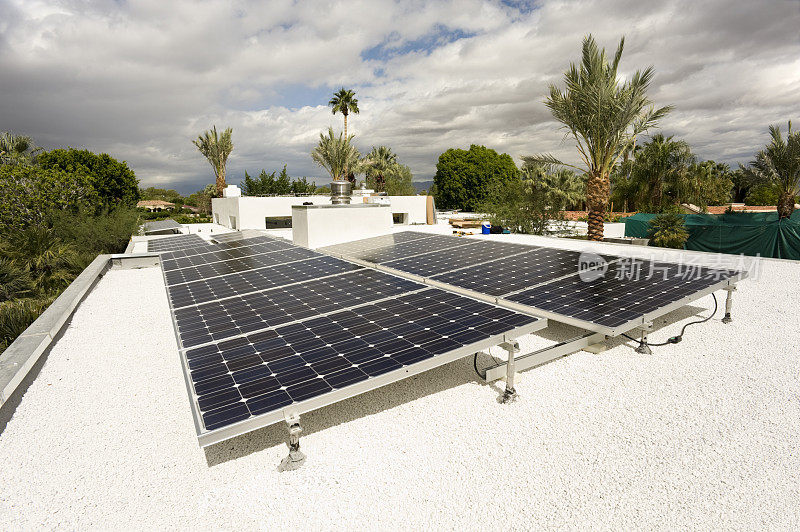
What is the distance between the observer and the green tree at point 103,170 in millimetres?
49250

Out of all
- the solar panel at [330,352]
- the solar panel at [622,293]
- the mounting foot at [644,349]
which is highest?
the solar panel at [622,293]

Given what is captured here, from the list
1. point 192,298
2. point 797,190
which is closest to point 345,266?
point 192,298

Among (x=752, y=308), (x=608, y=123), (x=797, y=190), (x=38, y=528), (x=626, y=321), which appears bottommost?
(x=38, y=528)

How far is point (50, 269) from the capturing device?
17.3m

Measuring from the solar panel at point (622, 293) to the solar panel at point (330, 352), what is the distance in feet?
4.07

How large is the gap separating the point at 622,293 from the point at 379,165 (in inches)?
2471

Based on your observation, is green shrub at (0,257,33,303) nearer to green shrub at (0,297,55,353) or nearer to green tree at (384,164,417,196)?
green shrub at (0,297,55,353)

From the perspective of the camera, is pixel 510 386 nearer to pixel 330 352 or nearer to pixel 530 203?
pixel 330 352

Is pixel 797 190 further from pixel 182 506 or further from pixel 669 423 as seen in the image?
pixel 182 506

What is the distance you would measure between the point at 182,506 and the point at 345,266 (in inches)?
285

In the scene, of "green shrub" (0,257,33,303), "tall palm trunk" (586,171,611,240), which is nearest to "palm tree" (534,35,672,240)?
"tall palm trunk" (586,171,611,240)

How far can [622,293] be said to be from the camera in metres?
7.78

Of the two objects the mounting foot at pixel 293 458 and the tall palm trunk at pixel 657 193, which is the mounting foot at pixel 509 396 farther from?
the tall palm trunk at pixel 657 193

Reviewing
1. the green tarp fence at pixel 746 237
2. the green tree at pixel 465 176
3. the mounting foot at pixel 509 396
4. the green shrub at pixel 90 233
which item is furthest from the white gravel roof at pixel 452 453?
the green tree at pixel 465 176
